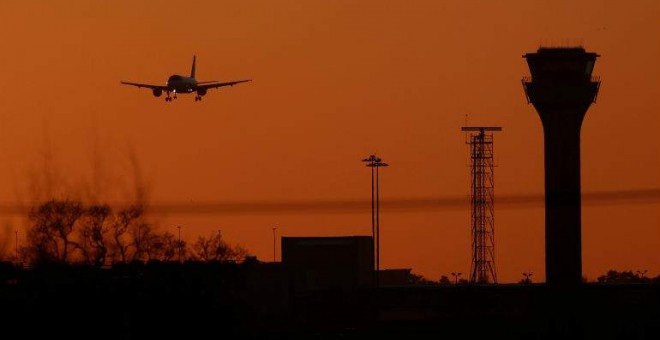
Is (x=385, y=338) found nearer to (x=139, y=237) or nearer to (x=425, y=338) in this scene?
(x=425, y=338)

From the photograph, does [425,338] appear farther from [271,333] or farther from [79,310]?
[79,310]

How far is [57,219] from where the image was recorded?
179 m

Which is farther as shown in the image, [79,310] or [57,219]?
[57,219]

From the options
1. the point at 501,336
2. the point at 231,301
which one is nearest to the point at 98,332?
the point at 231,301

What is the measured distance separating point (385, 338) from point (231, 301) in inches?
941

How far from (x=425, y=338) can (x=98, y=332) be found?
155 feet

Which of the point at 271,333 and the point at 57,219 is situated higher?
the point at 57,219

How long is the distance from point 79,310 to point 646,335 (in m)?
63.5

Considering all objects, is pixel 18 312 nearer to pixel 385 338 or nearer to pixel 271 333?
pixel 271 333

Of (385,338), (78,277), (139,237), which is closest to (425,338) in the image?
(385,338)

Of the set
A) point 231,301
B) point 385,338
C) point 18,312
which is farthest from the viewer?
point 385,338

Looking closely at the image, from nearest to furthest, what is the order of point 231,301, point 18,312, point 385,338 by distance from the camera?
point 18,312 → point 231,301 → point 385,338

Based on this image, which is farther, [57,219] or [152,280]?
[57,219]

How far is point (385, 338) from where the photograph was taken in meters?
188
